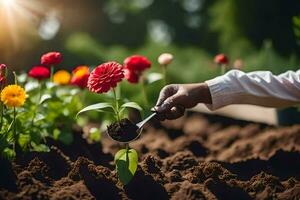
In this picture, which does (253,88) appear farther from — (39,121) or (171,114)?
(39,121)

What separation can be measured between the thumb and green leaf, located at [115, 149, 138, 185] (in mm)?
258

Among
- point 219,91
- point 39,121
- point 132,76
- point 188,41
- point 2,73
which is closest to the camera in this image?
point 2,73

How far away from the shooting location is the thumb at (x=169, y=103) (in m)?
2.64

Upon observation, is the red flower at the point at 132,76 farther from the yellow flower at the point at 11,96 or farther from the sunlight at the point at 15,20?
the sunlight at the point at 15,20

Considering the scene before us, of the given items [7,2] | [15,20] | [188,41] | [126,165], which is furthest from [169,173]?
[188,41]

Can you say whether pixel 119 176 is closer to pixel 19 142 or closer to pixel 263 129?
pixel 19 142

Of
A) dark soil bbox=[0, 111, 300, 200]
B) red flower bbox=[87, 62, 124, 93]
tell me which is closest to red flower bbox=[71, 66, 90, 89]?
dark soil bbox=[0, 111, 300, 200]

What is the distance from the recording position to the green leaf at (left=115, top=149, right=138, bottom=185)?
101 inches

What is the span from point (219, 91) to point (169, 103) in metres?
0.33

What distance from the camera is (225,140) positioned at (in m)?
4.00

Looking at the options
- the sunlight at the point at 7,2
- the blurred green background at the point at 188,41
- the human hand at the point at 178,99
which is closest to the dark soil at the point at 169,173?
the human hand at the point at 178,99

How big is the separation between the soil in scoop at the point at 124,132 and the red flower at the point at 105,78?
0.62 feet

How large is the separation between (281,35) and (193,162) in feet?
19.4

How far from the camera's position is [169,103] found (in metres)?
2.65
